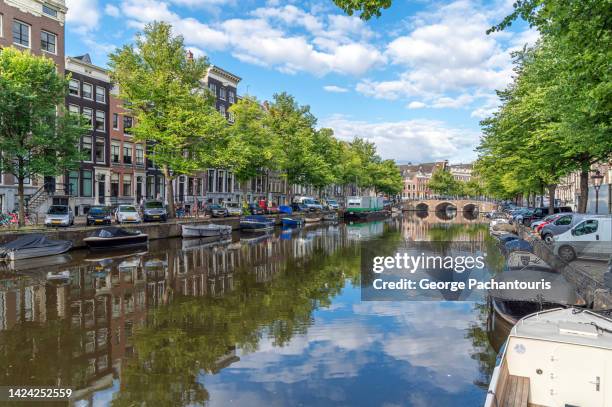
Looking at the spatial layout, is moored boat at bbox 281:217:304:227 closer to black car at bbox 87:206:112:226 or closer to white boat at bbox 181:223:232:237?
white boat at bbox 181:223:232:237

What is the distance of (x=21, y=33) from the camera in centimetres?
3919

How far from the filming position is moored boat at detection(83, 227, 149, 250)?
95.1ft

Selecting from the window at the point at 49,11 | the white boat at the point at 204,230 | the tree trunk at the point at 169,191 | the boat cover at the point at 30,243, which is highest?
the window at the point at 49,11

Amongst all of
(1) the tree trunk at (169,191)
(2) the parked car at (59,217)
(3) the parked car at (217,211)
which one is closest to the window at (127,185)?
(3) the parked car at (217,211)

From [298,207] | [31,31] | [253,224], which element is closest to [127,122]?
[31,31]

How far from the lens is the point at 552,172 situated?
1230 inches

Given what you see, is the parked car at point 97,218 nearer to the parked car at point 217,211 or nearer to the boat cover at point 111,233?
the boat cover at point 111,233

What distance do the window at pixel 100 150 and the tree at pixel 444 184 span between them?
112472 millimetres

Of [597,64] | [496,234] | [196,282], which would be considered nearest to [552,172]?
[496,234]

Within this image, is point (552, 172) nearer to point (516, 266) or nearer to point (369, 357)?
point (516, 266)

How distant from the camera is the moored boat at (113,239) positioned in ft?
95.1

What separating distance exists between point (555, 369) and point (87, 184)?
48364mm

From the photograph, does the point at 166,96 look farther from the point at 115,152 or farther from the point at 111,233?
the point at 115,152

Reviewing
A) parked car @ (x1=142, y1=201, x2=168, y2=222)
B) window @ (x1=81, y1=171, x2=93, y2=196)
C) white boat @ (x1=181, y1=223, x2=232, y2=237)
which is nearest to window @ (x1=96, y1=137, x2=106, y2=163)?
window @ (x1=81, y1=171, x2=93, y2=196)
